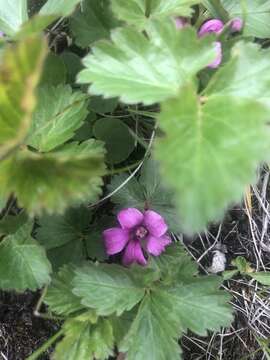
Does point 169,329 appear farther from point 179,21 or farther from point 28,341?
point 179,21

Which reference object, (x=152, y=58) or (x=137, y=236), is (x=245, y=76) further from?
(x=137, y=236)

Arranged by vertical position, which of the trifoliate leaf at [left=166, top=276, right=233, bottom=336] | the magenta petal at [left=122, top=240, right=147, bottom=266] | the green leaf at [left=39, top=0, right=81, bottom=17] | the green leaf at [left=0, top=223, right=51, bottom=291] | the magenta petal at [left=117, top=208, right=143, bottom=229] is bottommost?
the trifoliate leaf at [left=166, top=276, right=233, bottom=336]

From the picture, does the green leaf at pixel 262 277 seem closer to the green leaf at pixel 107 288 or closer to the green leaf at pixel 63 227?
the green leaf at pixel 107 288

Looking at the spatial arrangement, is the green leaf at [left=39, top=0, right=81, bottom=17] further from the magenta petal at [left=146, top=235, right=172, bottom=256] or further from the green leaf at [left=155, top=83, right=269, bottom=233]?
the magenta petal at [left=146, top=235, right=172, bottom=256]

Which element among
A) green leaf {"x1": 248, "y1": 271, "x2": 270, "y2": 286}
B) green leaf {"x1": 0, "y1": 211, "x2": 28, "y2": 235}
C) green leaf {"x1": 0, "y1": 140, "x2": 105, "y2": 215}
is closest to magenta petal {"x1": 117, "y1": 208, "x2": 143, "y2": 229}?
green leaf {"x1": 0, "y1": 211, "x2": 28, "y2": 235}

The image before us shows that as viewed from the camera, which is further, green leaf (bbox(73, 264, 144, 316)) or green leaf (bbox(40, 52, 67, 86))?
green leaf (bbox(40, 52, 67, 86))

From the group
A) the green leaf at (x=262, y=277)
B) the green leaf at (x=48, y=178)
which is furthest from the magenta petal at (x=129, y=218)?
the green leaf at (x=48, y=178)
